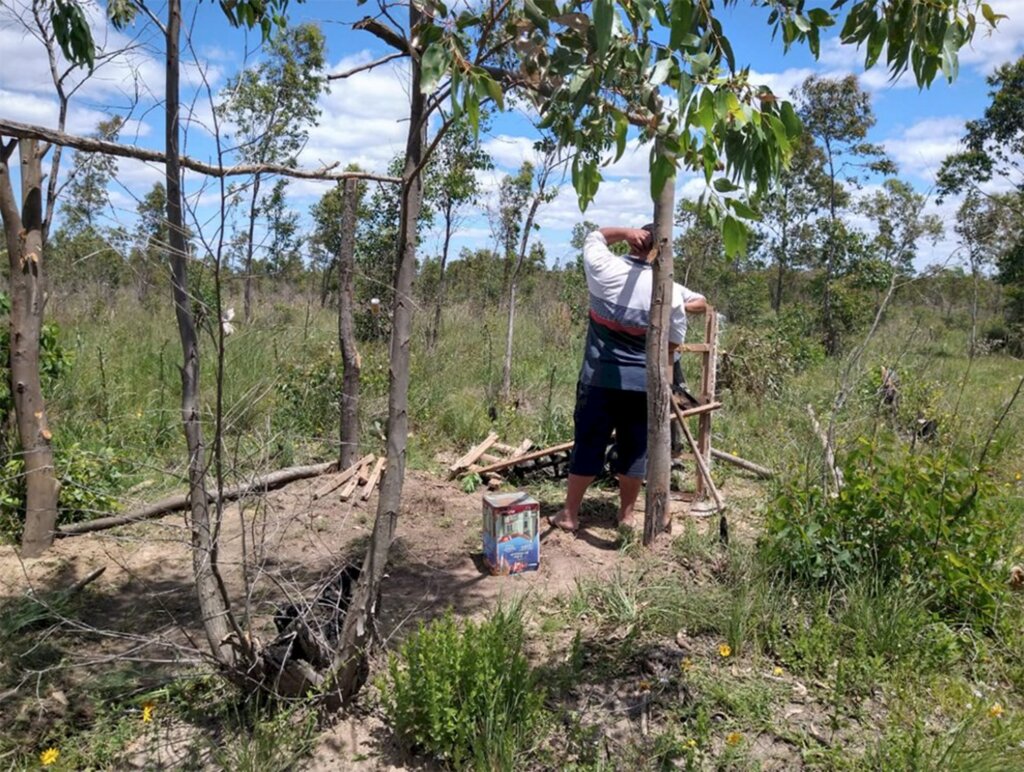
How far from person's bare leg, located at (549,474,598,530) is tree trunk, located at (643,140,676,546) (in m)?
0.38

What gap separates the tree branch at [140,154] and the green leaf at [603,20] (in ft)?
4.22

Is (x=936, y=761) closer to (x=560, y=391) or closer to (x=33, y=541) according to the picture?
(x=33, y=541)

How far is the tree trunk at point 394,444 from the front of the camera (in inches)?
93.7

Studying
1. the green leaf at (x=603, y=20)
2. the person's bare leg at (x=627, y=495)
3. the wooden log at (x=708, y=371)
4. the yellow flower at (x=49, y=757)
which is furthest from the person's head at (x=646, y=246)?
the yellow flower at (x=49, y=757)

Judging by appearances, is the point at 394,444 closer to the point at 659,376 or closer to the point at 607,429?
the point at 659,376

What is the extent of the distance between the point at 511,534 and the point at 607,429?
0.90 metres

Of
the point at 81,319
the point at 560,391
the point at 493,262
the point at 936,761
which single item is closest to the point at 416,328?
the point at 560,391

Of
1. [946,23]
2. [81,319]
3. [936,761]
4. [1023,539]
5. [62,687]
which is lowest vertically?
[62,687]

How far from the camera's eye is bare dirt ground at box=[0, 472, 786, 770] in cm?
261

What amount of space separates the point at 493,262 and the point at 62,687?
13317 millimetres

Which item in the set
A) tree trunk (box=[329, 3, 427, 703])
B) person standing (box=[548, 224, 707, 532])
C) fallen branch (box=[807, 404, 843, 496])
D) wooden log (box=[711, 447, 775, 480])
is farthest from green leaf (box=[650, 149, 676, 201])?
wooden log (box=[711, 447, 775, 480])

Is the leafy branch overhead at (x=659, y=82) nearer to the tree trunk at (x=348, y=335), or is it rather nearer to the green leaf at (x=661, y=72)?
the green leaf at (x=661, y=72)

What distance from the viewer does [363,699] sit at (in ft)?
8.89

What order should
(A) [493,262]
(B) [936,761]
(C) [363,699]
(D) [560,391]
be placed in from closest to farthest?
(B) [936,761] → (C) [363,699] → (D) [560,391] → (A) [493,262]
